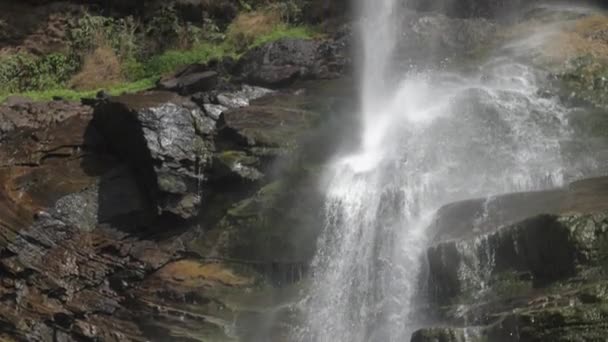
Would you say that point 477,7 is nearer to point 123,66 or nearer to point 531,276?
point 123,66

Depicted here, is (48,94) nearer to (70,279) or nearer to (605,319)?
(70,279)

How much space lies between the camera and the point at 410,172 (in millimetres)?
13406

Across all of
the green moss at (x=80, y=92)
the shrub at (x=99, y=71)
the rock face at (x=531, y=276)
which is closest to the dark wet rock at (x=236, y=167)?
the rock face at (x=531, y=276)

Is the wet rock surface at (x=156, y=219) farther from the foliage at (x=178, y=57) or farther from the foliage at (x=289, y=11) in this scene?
the foliage at (x=289, y=11)

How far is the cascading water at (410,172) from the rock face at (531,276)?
1.09 meters

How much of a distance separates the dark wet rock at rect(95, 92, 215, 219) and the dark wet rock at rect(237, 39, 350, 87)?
2.33 metres

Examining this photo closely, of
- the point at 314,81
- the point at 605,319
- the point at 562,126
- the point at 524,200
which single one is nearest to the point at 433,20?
the point at 314,81

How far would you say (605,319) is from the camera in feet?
25.9

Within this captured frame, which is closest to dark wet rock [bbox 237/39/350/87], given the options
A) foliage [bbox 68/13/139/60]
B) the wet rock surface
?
the wet rock surface

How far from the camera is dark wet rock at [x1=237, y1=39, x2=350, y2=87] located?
16953 millimetres

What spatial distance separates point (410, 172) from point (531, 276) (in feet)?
14.0

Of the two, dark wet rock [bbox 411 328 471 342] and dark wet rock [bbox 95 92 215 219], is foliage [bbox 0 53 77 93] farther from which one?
dark wet rock [bbox 411 328 471 342]

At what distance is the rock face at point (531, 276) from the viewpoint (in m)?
8.10

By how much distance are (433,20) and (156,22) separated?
8.23 meters
